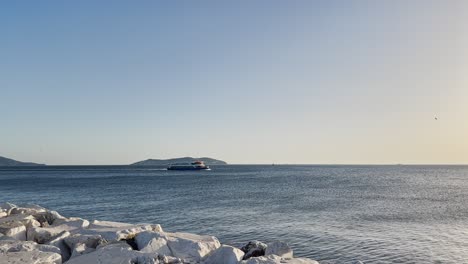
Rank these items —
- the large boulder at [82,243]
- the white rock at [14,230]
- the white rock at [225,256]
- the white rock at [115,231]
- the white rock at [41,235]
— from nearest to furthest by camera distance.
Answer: the white rock at [225,256]
the large boulder at [82,243]
the white rock at [115,231]
the white rock at [41,235]
the white rock at [14,230]

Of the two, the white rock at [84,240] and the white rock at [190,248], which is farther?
the white rock at [84,240]

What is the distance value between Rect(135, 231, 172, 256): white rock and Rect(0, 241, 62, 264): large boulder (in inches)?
85.3

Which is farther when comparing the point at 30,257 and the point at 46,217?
the point at 46,217

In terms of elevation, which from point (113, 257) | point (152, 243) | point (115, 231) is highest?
point (115, 231)

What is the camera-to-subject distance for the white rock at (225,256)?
36.5 ft

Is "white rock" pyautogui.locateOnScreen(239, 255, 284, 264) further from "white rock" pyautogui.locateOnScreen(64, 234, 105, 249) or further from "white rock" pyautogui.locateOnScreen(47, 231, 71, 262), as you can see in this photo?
"white rock" pyautogui.locateOnScreen(47, 231, 71, 262)

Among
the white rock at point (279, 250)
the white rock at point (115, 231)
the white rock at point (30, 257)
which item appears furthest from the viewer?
the white rock at point (115, 231)

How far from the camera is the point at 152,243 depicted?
12.1 m

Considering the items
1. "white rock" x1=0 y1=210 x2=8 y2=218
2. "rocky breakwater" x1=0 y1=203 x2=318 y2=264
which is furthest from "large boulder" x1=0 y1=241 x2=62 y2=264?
"white rock" x1=0 y1=210 x2=8 y2=218

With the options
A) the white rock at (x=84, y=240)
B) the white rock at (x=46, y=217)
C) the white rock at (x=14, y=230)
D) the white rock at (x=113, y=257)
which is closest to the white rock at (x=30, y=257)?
the white rock at (x=113, y=257)

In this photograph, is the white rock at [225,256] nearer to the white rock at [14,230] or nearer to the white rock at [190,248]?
the white rock at [190,248]

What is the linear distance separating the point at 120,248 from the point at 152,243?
112 cm

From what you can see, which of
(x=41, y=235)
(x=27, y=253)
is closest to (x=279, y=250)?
(x=27, y=253)

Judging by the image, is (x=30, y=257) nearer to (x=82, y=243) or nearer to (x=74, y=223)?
(x=82, y=243)
